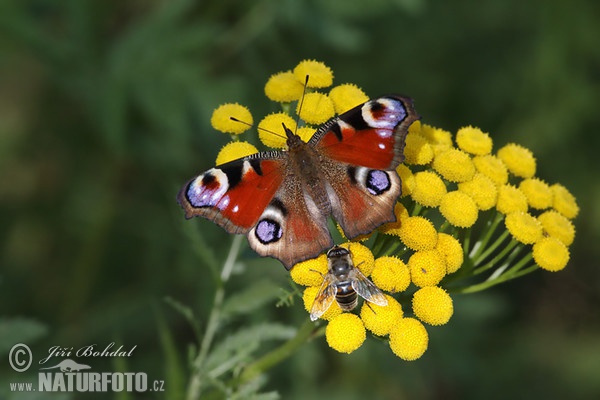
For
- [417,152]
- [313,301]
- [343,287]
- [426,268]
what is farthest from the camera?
[417,152]

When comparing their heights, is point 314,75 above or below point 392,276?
above

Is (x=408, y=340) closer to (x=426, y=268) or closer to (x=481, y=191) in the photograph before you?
(x=426, y=268)

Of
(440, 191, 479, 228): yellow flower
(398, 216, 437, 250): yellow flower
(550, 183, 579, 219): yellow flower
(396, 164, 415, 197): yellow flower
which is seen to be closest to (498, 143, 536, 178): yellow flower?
(550, 183, 579, 219): yellow flower

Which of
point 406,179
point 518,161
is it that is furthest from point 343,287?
point 518,161

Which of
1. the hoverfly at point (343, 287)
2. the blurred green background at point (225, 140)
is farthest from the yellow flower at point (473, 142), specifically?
the blurred green background at point (225, 140)

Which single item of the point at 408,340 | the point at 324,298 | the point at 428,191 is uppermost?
the point at 428,191

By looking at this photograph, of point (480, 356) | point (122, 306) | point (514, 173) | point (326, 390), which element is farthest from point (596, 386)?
point (122, 306)

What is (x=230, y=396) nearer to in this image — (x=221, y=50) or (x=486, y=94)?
(x=221, y=50)
